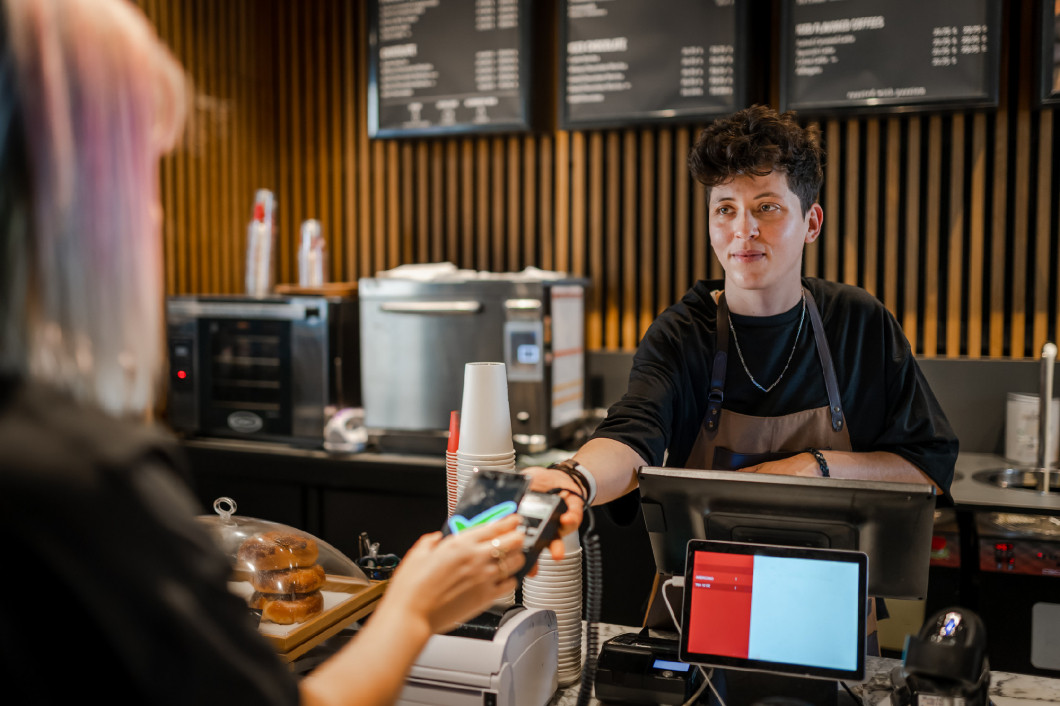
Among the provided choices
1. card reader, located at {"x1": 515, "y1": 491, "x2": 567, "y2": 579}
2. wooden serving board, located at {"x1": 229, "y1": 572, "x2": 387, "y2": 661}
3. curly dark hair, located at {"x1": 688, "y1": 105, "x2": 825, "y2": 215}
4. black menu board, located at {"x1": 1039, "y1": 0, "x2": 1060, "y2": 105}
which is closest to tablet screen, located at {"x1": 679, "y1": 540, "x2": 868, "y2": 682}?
card reader, located at {"x1": 515, "y1": 491, "x2": 567, "y2": 579}

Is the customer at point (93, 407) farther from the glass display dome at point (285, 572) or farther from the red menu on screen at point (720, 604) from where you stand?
the glass display dome at point (285, 572)

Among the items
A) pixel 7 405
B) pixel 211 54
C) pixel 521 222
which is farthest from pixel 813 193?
pixel 211 54

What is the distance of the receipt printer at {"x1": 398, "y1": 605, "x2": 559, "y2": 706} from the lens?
1.23 m

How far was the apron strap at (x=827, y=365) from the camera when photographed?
1.86 metres

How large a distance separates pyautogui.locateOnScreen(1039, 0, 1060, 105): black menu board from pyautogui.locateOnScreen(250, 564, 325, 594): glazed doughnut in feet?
9.40

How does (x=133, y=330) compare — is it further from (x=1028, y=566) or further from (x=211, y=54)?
(x=211, y=54)

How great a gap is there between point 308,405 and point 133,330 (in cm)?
262

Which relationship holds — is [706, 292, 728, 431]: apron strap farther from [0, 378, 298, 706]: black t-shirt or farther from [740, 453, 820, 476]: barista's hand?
[0, 378, 298, 706]: black t-shirt

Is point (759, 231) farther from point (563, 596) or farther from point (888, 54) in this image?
point (888, 54)

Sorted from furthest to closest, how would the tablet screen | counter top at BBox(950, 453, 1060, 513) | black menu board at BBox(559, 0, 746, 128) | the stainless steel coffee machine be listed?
black menu board at BBox(559, 0, 746, 128), the stainless steel coffee machine, counter top at BBox(950, 453, 1060, 513), the tablet screen

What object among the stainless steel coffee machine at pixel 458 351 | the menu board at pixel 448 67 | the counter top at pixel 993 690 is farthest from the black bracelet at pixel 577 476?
the menu board at pixel 448 67

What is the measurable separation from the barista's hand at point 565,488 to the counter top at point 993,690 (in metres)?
0.29

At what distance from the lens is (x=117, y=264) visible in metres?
0.70

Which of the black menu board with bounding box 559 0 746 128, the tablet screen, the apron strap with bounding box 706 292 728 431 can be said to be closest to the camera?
the tablet screen
